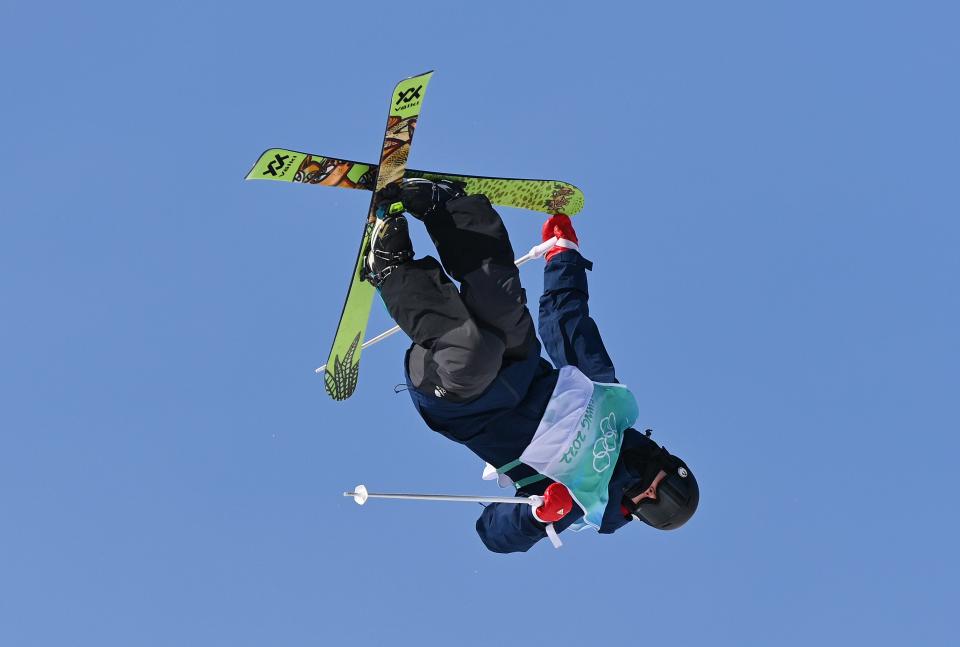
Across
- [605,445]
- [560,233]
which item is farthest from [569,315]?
[605,445]

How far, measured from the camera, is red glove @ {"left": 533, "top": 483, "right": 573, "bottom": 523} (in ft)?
32.3

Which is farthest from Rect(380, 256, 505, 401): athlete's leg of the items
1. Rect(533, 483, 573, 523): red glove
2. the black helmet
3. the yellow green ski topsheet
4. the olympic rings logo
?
the black helmet

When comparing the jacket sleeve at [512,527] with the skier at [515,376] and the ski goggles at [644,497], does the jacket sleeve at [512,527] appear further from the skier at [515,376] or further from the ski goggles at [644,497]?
the ski goggles at [644,497]

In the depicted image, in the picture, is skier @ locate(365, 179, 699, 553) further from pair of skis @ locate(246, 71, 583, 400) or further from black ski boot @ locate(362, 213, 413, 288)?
pair of skis @ locate(246, 71, 583, 400)

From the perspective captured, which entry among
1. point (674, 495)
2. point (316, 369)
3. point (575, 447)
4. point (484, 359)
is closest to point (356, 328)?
point (316, 369)

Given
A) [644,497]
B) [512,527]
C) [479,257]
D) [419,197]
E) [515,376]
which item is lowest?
[512,527]

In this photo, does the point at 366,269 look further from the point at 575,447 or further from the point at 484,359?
the point at 575,447

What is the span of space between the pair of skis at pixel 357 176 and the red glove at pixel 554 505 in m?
2.10

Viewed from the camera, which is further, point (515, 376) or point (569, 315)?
point (569, 315)

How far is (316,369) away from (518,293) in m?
2.20

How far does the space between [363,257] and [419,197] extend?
0.71 metres

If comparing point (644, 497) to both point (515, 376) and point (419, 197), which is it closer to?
point (515, 376)

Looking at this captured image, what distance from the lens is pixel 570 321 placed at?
10844mm

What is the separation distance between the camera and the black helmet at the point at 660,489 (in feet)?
34.1
